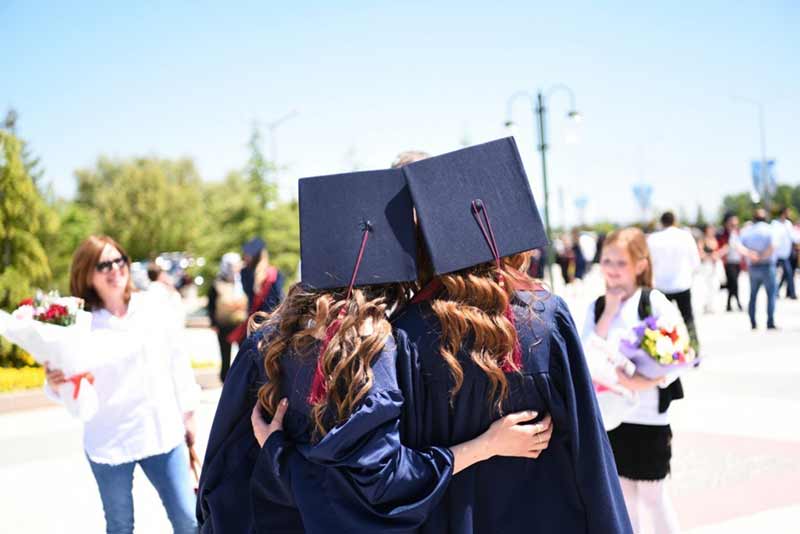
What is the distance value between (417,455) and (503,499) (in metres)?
0.29

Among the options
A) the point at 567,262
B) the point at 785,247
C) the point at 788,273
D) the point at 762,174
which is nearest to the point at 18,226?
the point at 785,247

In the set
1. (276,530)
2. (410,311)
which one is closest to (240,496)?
(276,530)

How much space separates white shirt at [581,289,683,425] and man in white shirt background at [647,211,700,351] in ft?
16.3

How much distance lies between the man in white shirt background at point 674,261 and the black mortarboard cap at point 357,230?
7254 mm

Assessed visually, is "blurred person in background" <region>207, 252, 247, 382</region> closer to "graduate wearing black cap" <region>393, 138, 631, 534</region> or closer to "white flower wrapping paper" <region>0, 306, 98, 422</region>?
"white flower wrapping paper" <region>0, 306, 98, 422</region>

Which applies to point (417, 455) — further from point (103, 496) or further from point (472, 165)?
point (103, 496)

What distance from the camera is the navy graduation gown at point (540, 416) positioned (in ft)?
6.64

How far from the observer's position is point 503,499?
2086 millimetres

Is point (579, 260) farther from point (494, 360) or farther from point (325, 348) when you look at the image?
point (325, 348)

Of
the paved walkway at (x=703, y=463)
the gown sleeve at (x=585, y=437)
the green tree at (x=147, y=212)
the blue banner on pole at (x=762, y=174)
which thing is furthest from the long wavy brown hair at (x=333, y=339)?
the green tree at (x=147, y=212)

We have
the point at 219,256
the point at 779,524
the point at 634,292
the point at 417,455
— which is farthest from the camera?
the point at 219,256

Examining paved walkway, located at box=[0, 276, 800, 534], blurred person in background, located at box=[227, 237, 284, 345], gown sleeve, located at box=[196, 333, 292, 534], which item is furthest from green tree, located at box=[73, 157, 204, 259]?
gown sleeve, located at box=[196, 333, 292, 534]

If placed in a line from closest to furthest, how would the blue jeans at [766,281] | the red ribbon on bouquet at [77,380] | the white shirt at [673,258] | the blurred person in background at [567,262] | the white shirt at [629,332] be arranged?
the red ribbon on bouquet at [77,380] → the white shirt at [629,332] → the white shirt at [673,258] → the blue jeans at [766,281] → the blurred person in background at [567,262]

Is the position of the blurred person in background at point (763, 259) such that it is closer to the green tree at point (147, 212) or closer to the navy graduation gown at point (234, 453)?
the navy graduation gown at point (234, 453)
